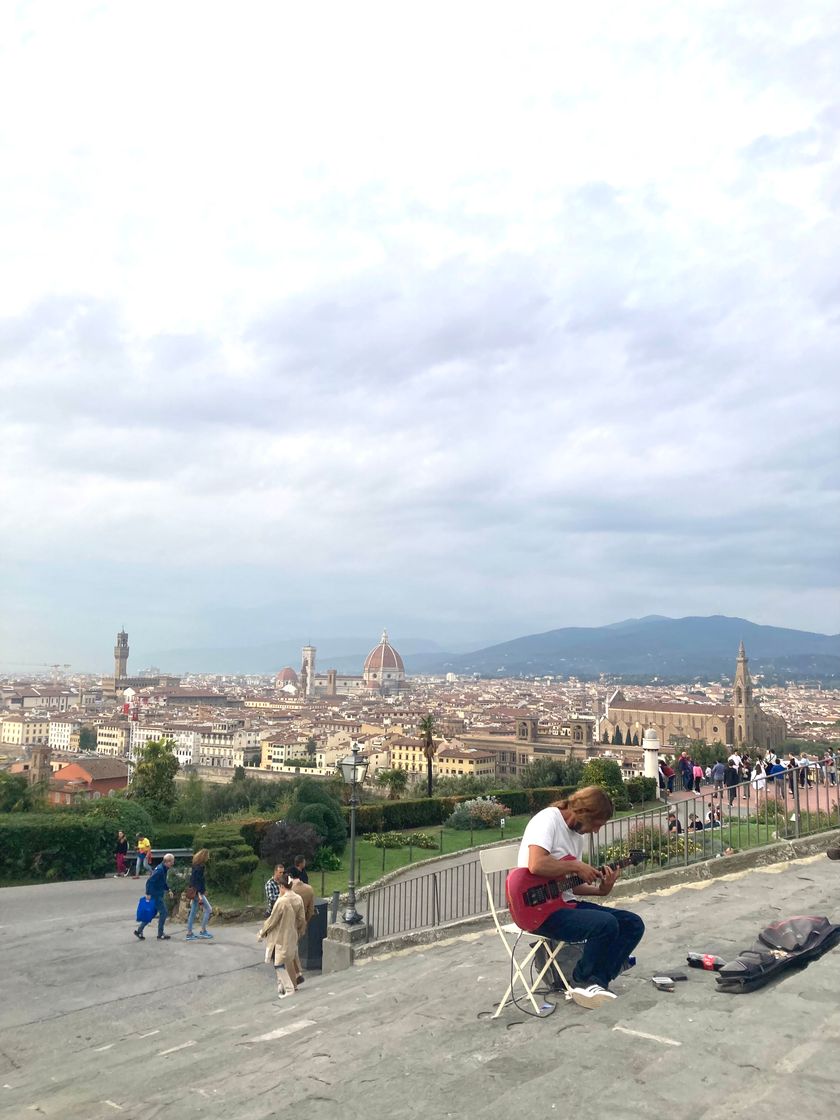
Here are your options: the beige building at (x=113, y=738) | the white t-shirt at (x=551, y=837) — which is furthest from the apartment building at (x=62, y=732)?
the white t-shirt at (x=551, y=837)

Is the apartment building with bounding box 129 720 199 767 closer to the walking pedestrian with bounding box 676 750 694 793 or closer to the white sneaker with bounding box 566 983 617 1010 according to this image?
the walking pedestrian with bounding box 676 750 694 793

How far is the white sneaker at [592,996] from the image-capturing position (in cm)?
464

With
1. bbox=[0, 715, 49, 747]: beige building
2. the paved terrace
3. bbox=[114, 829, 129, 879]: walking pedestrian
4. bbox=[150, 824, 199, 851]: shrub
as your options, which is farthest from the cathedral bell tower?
bbox=[0, 715, 49, 747]: beige building

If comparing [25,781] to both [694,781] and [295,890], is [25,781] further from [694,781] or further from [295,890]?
[295,890]

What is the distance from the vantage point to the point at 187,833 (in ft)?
79.1

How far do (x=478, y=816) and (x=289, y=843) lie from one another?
28.2 ft

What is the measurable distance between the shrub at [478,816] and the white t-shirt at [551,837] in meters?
19.7

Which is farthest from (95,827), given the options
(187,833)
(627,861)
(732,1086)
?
(732,1086)

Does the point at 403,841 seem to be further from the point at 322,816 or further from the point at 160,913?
the point at 160,913

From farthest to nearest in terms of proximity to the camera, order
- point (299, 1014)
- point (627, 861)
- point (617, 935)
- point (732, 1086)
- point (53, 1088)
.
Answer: point (299, 1014), point (53, 1088), point (627, 861), point (617, 935), point (732, 1086)

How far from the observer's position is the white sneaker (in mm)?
4637

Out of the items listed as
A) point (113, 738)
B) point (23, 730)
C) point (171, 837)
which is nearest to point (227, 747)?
point (113, 738)

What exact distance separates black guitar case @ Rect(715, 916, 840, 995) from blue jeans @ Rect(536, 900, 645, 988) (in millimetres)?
619

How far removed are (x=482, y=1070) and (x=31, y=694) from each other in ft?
703
